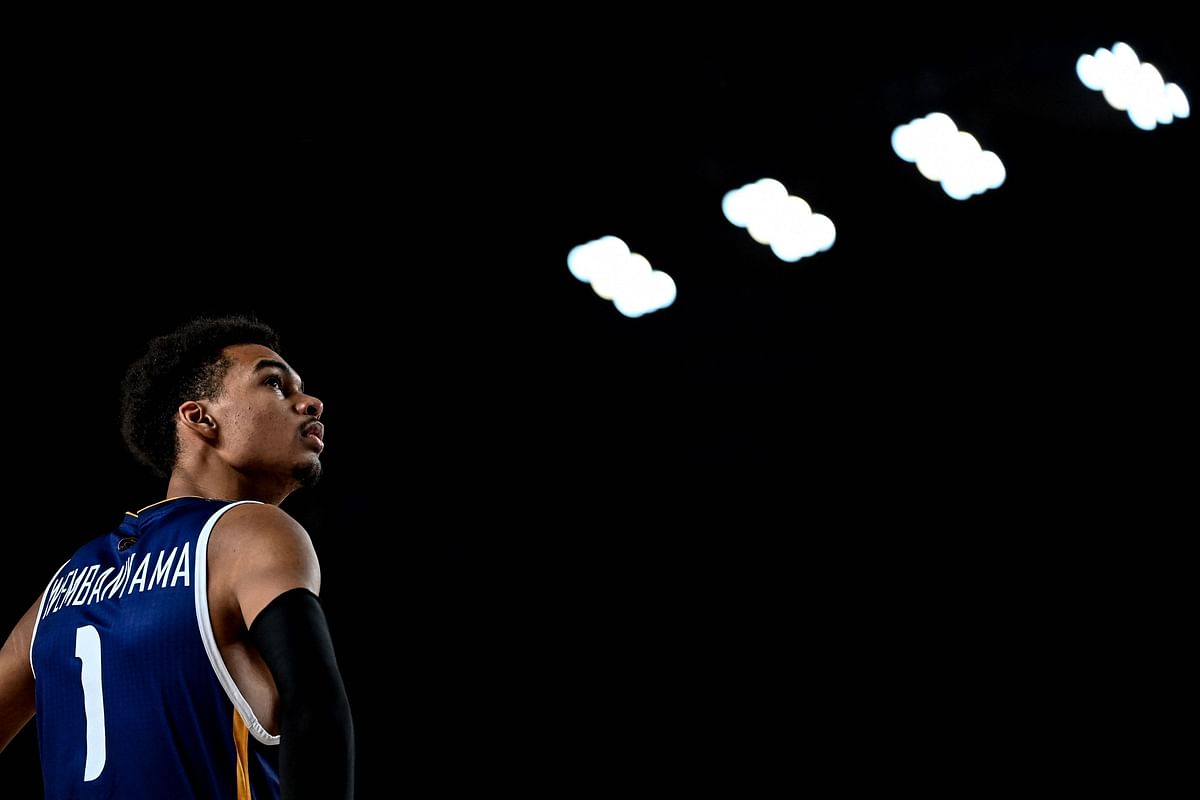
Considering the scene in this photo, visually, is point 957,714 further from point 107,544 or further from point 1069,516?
point 107,544

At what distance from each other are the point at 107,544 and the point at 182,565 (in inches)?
8.5

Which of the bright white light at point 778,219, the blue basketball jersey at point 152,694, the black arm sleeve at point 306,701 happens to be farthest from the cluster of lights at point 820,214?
the black arm sleeve at point 306,701

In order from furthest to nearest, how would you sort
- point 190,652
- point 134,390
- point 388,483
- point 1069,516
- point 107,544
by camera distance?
point 1069,516, point 388,483, point 134,390, point 107,544, point 190,652

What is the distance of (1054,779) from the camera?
4.71 metres

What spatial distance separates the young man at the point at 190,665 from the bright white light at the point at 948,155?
303 cm

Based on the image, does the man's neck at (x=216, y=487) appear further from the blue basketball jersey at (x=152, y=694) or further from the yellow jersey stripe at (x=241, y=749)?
the yellow jersey stripe at (x=241, y=749)

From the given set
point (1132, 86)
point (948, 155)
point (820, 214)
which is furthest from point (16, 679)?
point (1132, 86)

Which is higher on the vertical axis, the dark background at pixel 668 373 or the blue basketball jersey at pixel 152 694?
the dark background at pixel 668 373

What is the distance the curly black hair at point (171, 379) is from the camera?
1540 mm

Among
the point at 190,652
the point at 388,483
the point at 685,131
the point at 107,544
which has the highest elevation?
the point at 685,131

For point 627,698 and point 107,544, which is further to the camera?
point 627,698

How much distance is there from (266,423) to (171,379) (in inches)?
7.8

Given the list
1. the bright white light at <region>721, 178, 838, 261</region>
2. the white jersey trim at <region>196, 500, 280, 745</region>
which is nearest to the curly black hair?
the white jersey trim at <region>196, 500, 280, 745</region>

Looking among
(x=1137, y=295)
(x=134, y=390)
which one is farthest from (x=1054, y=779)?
(x=134, y=390)
